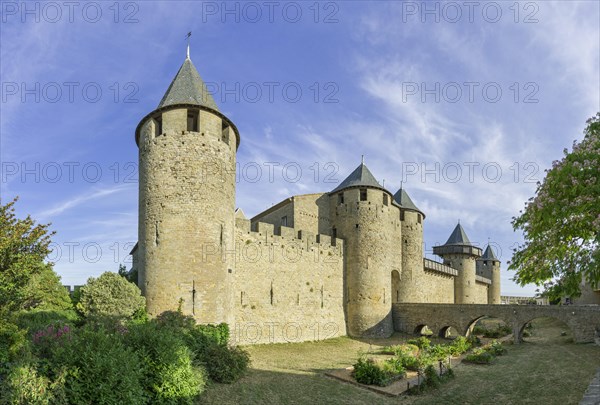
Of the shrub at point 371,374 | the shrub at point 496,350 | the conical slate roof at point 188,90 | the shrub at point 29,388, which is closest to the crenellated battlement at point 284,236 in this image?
the conical slate roof at point 188,90

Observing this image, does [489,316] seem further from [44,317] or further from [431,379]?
[44,317]

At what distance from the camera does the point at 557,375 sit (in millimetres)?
15180

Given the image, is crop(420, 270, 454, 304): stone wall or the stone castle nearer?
the stone castle

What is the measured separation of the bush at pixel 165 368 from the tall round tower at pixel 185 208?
19.0 feet

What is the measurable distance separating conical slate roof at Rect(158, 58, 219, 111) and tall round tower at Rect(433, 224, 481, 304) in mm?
31468

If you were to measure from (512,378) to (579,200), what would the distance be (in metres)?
9.53

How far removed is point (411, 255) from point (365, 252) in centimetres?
629

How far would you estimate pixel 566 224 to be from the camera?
9.24m

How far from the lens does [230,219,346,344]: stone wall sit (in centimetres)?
2152

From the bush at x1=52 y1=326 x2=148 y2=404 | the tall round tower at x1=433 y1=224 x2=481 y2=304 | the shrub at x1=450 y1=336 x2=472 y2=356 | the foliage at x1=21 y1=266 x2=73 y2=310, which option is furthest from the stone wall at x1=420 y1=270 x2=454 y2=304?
the bush at x1=52 y1=326 x2=148 y2=404

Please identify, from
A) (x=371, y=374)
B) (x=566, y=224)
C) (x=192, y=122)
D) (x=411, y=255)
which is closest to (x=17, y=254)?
(x=192, y=122)

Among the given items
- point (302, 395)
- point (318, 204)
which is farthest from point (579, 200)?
point (318, 204)

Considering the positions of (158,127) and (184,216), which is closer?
(184,216)

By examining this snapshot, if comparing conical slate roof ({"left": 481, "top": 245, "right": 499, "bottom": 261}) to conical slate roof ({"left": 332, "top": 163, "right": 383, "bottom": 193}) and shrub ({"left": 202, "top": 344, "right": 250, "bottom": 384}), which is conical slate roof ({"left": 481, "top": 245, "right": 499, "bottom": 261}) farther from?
shrub ({"left": 202, "top": 344, "right": 250, "bottom": 384})
